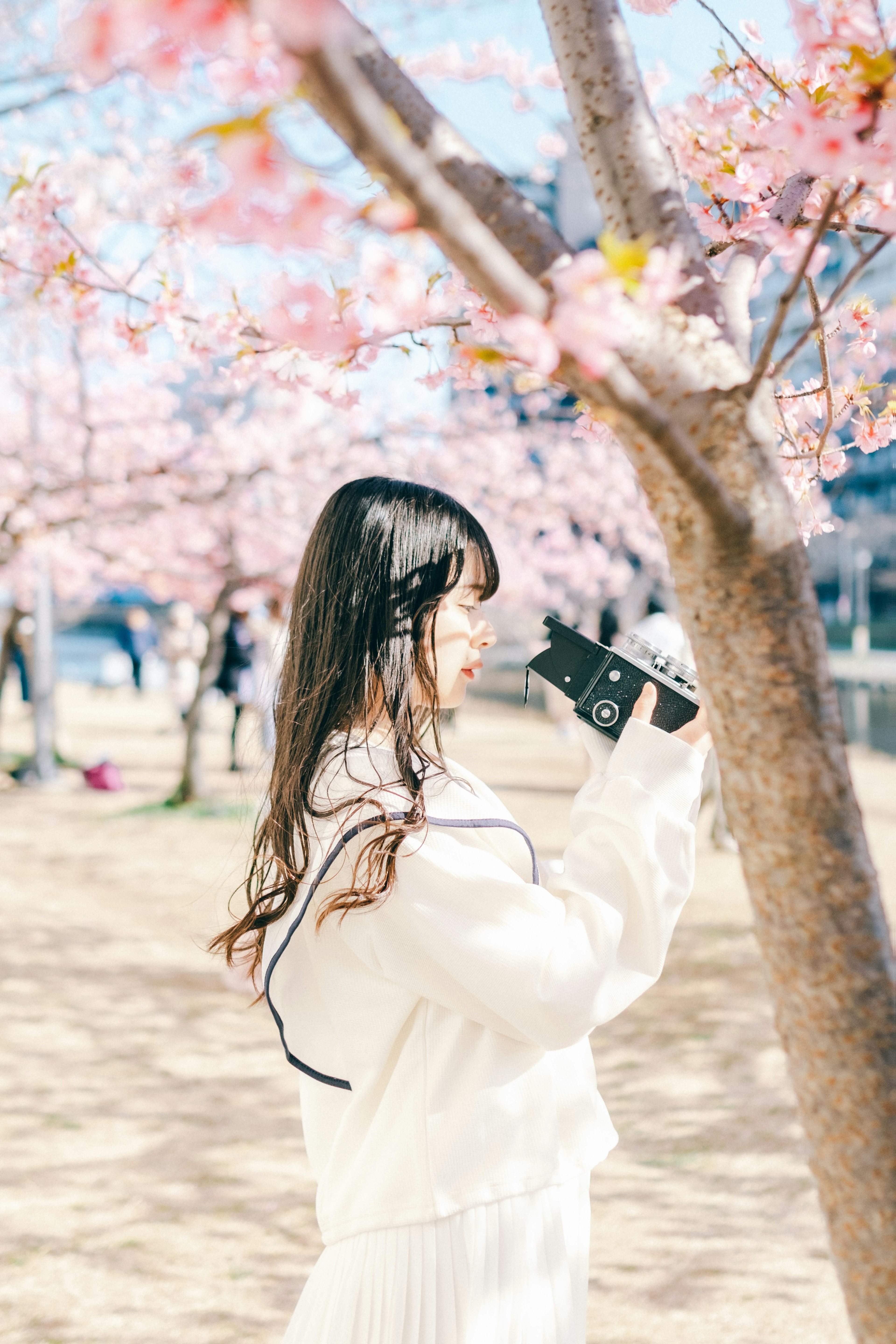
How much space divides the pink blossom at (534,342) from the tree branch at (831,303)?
0.93ft

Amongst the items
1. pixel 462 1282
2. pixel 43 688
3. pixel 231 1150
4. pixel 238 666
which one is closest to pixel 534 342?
pixel 462 1282

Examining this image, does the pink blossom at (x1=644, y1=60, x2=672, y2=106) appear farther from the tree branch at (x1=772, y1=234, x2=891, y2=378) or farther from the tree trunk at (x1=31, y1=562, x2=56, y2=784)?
the tree trunk at (x1=31, y1=562, x2=56, y2=784)

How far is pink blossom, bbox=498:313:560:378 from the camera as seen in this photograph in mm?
799

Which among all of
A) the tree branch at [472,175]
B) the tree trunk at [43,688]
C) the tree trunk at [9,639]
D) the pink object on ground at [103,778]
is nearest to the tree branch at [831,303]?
the tree branch at [472,175]

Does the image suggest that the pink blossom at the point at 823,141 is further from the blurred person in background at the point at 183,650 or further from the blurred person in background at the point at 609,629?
the blurred person in background at the point at 183,650

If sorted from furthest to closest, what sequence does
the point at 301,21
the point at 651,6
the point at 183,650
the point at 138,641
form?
1. the point at 138,641
2. the point at 183,650
3. the point at 651,6
4. the point at 301,21

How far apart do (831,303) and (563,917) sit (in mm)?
709

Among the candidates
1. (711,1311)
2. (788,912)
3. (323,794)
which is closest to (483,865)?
(323,794)

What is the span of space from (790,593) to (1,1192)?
3.23m

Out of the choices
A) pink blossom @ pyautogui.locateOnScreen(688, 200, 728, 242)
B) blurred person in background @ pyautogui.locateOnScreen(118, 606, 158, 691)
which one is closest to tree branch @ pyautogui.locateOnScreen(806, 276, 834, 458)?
pink blossom @ pyautogui.locateOnScreen(688, 200, 728, 242)

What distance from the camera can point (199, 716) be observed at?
9.24 meters

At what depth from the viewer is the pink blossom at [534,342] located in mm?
799

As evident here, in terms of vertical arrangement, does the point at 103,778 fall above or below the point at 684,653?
below

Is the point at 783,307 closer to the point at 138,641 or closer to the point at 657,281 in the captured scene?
the point at 657,281
